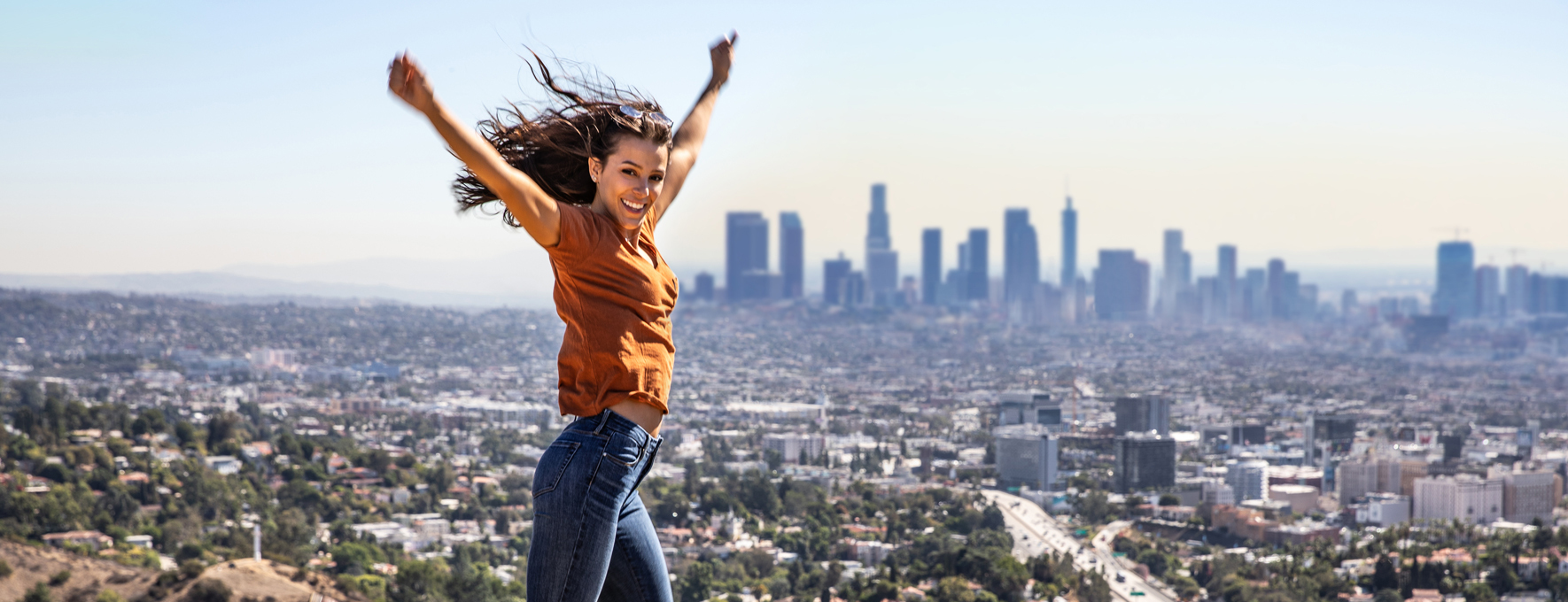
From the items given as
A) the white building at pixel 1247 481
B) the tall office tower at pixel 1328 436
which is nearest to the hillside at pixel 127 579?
the white building at pixel 1247 481

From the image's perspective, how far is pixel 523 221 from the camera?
988mm

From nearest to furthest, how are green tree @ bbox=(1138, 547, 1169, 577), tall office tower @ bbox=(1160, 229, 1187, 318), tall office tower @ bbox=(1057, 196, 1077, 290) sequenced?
green tree @ bbox=(1138, 547, 1169, 577), tall office tower @ bbox=(1160, 229, 1187, 318), tall office tower @ bbox=(1057, 196, 1077, 290)

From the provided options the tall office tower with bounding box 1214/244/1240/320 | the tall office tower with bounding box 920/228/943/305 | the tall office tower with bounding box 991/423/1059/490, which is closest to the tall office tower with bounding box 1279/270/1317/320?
the tall office tower with bounding box 1214/244/1240/320

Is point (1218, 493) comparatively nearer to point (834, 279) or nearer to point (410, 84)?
point (410, 84)

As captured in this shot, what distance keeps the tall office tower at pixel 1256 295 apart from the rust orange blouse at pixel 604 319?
193ft

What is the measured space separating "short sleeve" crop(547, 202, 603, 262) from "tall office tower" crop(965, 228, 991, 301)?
61777mm

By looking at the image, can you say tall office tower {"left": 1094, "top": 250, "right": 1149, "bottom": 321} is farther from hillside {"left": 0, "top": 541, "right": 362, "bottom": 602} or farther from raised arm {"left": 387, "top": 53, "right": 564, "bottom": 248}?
raised arm {"left": 387, "top": 53, "right": 564, "bottom": 248}

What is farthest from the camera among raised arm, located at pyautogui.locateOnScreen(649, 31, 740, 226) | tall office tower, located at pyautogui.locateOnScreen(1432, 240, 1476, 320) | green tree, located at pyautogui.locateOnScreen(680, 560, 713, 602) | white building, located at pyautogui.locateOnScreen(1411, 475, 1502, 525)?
tall office tower, located at pyautogui.locateOnScreen(1432, 240, 1476, 320)

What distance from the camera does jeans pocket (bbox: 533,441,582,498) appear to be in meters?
1.05

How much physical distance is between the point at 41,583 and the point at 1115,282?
172ft

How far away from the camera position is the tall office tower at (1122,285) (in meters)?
57.5

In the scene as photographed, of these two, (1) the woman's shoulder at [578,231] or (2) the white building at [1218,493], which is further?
(2) the white building at [1218,493]

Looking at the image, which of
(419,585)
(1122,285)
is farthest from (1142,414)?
(1122,285)

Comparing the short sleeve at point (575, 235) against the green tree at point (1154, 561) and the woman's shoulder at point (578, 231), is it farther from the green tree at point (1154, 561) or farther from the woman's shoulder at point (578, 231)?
the green tree at point (1154, 561)
